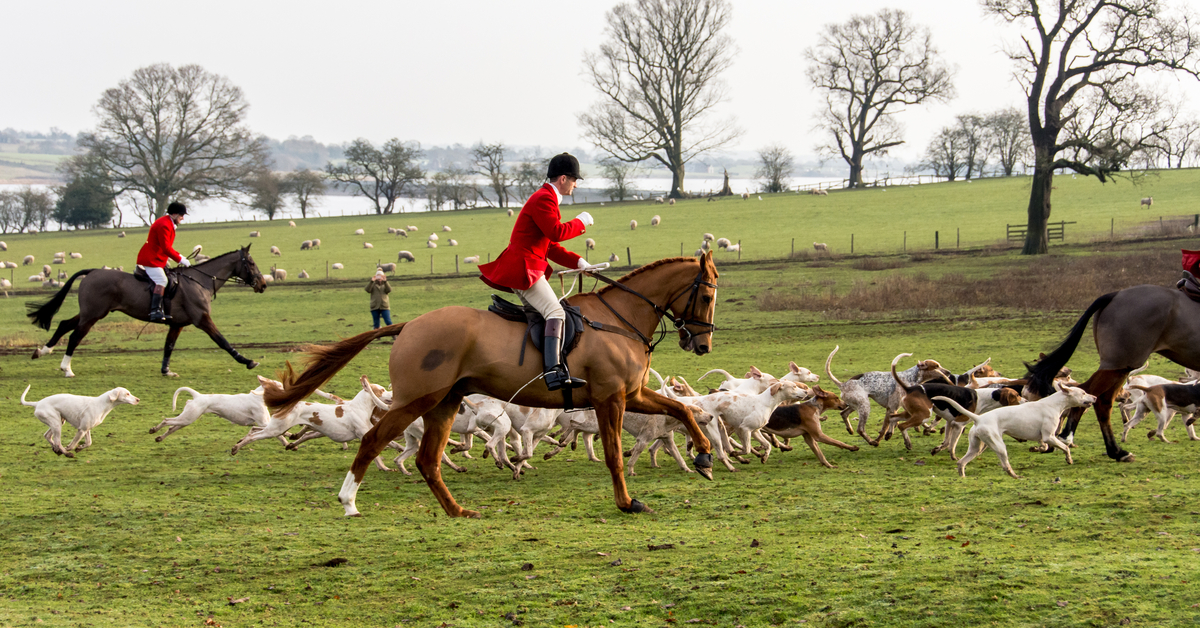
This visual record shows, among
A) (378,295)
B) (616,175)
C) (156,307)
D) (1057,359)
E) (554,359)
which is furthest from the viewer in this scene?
(616,175)

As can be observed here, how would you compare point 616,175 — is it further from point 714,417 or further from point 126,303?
point 714,417

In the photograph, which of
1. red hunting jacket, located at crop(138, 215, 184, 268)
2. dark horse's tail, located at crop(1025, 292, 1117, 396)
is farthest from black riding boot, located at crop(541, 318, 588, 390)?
red hunting jacket, located at crop(138, 215, 184, 268)

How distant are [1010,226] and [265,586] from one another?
125 feet

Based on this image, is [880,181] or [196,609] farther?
[880,181]

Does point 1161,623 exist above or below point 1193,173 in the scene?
below

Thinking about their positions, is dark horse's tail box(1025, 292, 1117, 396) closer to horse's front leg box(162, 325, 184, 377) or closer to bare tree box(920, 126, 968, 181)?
horse's front leg box(162, 325, 184, 377)

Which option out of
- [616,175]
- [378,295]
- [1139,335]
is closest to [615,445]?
[1139,335]

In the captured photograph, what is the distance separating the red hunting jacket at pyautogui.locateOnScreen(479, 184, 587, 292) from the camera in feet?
23.2

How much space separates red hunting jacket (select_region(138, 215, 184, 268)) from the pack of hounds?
5.29 meters

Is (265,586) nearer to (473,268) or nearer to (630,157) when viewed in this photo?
(473,268)

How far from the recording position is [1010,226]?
38.6 meters

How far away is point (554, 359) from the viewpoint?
697 cm

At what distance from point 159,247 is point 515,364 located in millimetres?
10179

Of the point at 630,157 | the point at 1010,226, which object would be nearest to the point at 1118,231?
the point at 1010,226
